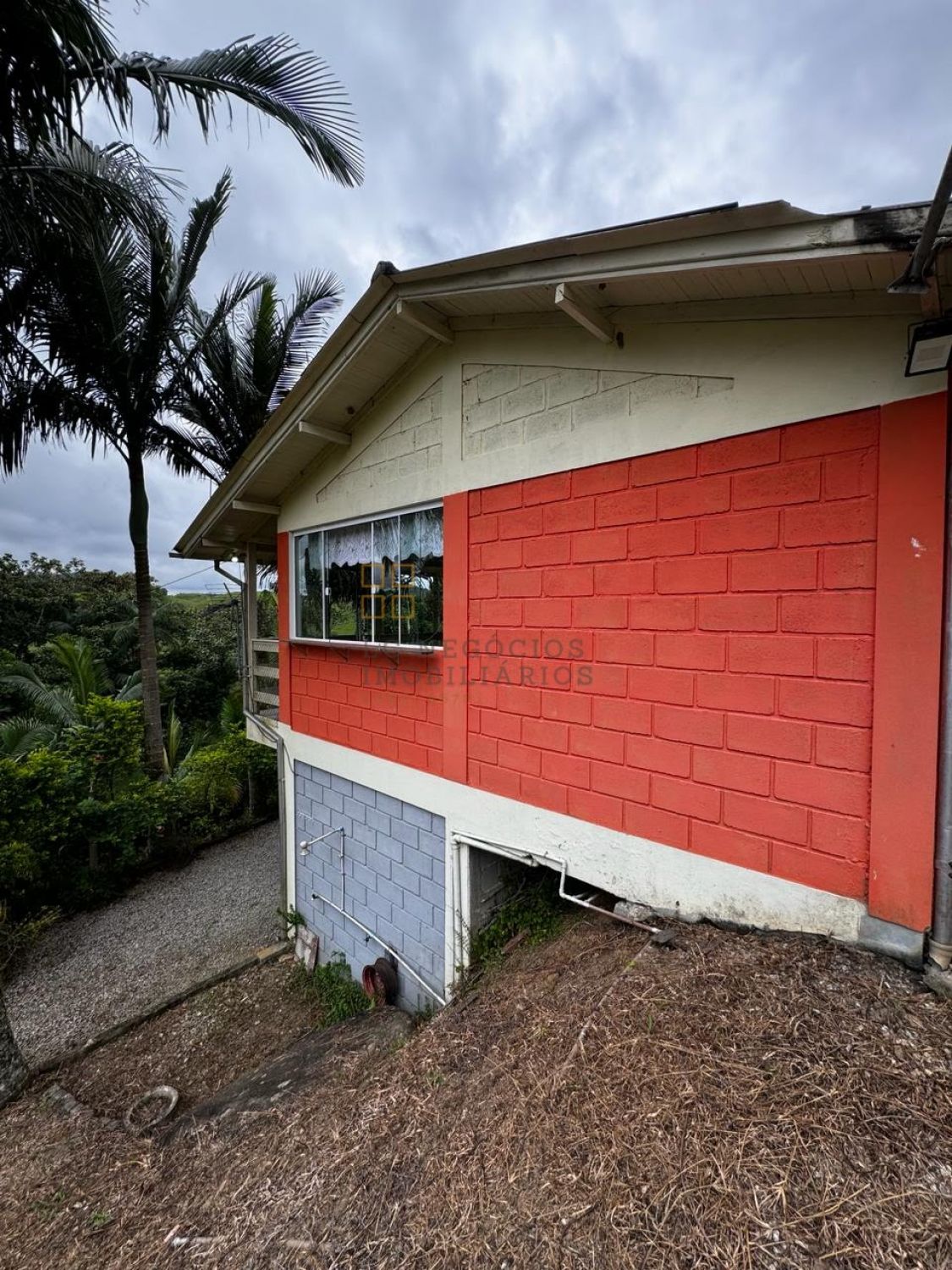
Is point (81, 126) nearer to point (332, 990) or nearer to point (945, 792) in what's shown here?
point (945, 792)

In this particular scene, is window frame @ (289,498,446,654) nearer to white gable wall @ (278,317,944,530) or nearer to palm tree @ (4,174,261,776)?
white gable wall @ (278,317,944,530)

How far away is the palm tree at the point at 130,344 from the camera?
24.8 ft

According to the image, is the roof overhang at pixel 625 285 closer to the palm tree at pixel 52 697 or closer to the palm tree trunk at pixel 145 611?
the palm tree trunk at pixel 145 611

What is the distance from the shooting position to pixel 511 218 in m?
8.85

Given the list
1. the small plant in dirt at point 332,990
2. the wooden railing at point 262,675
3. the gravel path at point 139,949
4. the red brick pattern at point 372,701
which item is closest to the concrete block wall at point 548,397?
the red brick pattern at point 372,701

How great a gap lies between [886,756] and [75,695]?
1453cm

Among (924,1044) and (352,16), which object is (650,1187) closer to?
(924,1044)

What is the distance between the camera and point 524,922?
176 inches

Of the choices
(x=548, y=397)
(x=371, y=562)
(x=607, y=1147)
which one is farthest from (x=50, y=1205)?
(x=548, y=397)

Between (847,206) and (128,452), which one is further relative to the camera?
(128,452)

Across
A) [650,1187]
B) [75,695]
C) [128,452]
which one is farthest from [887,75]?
[75,695]

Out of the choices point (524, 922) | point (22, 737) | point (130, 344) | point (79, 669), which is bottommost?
point (524, 922)

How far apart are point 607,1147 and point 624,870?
1.59 m

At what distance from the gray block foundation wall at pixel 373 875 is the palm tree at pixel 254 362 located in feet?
24.4
